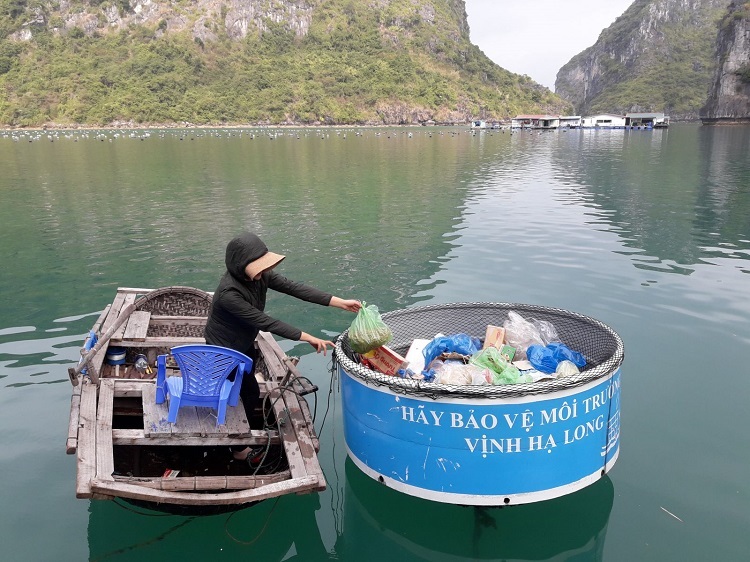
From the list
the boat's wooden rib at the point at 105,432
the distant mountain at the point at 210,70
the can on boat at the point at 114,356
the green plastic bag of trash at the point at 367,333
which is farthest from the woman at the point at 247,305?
the distant mountain at the point at 210,70

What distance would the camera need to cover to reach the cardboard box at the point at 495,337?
21.0 feet

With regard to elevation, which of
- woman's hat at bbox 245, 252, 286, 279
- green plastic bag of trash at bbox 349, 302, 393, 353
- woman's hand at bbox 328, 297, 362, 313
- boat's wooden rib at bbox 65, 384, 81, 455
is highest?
woman's hat at bbox 245, 252, 286, 279

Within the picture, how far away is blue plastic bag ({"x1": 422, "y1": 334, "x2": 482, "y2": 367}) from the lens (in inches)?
248

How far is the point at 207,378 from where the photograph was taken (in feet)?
16.6

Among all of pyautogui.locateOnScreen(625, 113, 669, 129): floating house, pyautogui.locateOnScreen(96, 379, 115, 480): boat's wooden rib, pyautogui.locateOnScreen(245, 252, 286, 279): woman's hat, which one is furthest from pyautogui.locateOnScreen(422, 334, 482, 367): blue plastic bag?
pyautogui.locateOnScreen(625, 113, 669, 129): floating house

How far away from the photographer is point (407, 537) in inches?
198

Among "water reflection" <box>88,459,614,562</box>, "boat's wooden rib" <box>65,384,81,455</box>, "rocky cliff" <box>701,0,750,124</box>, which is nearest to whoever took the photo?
"boat's wooden rib" <box>65,384,81,455</box>

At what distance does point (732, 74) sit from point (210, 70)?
131597 mm

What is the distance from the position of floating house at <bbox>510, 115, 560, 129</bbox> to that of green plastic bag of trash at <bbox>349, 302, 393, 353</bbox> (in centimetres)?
12241

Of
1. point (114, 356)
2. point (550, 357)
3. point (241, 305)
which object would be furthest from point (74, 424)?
point (550, 357)

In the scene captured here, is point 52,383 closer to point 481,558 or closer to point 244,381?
point 244,381

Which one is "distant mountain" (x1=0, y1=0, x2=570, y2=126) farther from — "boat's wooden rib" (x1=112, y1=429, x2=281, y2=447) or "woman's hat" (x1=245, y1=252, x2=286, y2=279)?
"woman's hat" (x1=245, y1=252, x2=286, y2=279)

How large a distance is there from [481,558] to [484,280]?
A: 8.45 meters

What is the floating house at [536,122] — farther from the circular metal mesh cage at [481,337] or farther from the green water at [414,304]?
the circular metal mesh cage at [481,337]
